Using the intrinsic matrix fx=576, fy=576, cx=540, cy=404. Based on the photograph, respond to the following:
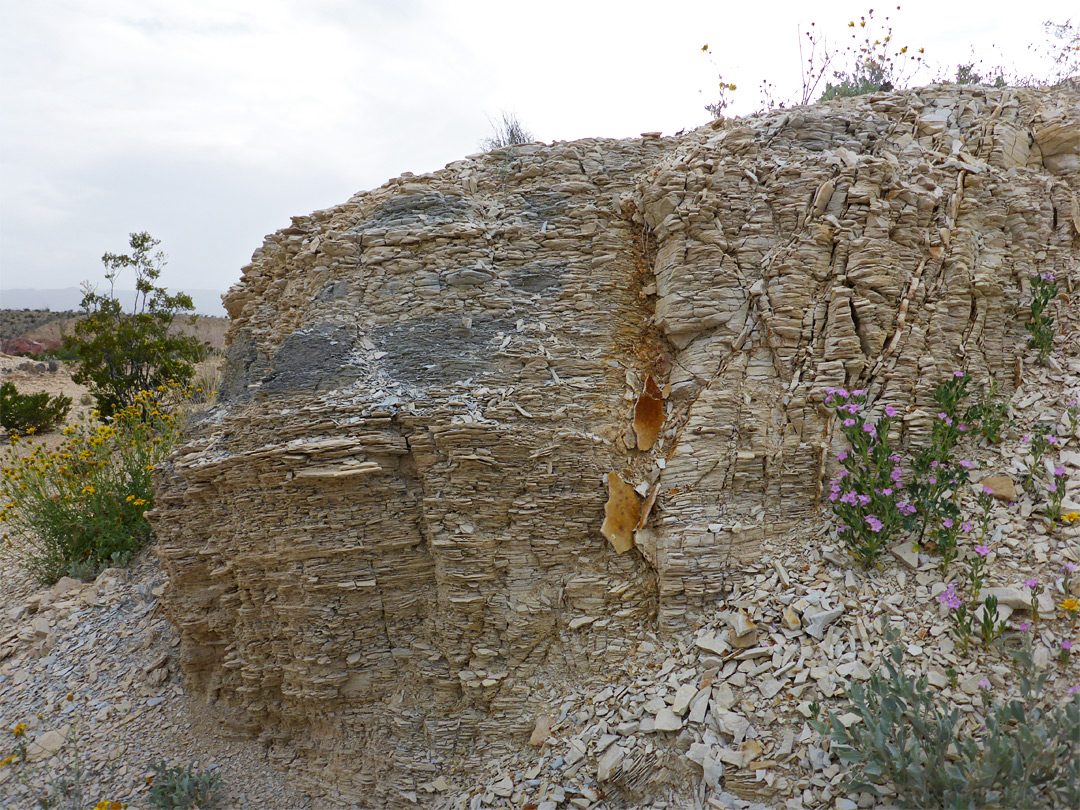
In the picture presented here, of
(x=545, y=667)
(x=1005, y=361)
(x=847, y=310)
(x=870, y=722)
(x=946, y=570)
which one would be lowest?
(x=545, y=667)

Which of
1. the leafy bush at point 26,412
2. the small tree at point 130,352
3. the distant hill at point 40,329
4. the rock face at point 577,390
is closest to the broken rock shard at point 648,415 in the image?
the rock face at point 577,390

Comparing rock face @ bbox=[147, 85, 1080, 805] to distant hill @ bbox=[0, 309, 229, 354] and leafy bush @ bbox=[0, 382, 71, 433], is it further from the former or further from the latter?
distant hill @ bbox=[0, 309, 229, 354]

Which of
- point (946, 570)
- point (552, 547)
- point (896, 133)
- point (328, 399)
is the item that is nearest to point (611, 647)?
point (552, 547)

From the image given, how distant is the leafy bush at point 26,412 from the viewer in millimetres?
11534

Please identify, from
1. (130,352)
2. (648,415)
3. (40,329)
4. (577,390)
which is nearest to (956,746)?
(648,415)

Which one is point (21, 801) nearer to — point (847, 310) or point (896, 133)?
point (847, 310)

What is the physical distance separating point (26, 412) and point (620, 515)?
13.5 meters

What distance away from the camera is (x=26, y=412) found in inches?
465

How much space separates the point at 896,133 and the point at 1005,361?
196cm

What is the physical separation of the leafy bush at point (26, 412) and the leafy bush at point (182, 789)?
32.2 feet

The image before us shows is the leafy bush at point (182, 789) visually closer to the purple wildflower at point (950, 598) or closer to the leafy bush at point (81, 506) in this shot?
the leafy bush at point (81, 506)

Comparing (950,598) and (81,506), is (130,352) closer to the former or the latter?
(81,506)

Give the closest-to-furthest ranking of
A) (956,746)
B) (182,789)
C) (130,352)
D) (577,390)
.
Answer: (956,746)
(577,390)
(182,789)
(130,352)

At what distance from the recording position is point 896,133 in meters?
4.56
